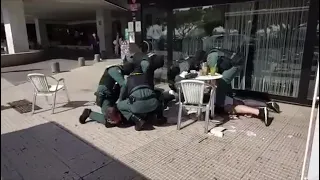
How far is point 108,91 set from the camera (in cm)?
431

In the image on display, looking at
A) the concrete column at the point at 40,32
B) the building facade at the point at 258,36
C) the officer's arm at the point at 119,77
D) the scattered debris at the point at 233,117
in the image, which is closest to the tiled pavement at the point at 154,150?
the scattered debris at the point at 233,117

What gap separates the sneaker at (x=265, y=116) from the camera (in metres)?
4.05

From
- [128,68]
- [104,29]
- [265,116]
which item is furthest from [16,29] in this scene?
[265,116]

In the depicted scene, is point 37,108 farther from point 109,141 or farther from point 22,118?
point 109,141

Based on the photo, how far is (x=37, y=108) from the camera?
524cm

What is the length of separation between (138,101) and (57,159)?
1.31 metres

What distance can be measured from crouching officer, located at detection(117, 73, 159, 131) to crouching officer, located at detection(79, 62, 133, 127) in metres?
0.22

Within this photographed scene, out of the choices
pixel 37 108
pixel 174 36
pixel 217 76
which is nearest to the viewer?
pixel 217 76

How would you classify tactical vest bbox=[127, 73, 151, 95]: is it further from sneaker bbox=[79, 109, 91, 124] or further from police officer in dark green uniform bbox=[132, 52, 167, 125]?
sneaker bbox=[79, 109, 91, 124]

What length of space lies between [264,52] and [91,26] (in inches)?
1087

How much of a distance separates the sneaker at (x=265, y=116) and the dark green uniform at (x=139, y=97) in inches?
70.7

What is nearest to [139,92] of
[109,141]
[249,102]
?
[109,141]

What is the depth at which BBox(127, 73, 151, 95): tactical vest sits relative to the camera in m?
3.74

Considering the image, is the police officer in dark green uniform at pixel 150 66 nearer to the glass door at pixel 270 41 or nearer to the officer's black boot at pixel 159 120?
the officer's black boot at pixel 159 120
